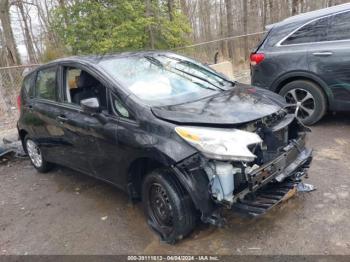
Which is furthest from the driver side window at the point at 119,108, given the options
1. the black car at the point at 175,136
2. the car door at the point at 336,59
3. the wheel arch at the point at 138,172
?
the car door at the point at 336,59

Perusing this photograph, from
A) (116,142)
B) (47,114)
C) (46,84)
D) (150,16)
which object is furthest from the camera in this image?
(150,16)

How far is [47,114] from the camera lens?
461cm

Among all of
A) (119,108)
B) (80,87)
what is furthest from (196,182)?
(80,87)

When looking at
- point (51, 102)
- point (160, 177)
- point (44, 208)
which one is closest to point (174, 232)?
point (160, 177)

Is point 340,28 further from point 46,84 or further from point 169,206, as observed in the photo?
point 46,84

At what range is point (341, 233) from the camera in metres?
3.10

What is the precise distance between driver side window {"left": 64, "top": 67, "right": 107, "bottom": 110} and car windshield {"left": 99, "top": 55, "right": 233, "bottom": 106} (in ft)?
0.79

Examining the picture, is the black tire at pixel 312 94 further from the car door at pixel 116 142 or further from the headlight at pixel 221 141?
the car door at pixel 116 142

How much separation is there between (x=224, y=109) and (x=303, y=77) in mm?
3054

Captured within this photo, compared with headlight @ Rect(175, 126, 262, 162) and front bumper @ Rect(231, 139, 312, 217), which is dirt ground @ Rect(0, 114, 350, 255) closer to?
front bumper @ Rect(231, 139, 312, 217)

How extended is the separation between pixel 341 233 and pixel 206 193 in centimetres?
130

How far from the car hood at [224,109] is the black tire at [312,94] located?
2129 mm

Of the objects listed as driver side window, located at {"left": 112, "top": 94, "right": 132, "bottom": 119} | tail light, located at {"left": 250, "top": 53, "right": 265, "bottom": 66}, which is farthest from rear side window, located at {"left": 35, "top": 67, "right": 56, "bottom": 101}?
tail light, located at {"left": 250, "top": 53, "right": 265, "bottom": 66}

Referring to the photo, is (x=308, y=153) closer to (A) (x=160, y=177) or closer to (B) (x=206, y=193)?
(B) (x=206, y=193)
